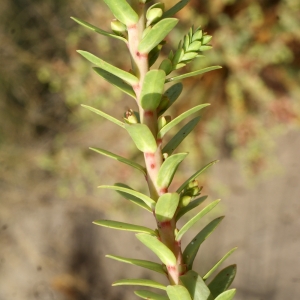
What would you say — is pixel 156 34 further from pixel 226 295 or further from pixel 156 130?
pixel 226 295

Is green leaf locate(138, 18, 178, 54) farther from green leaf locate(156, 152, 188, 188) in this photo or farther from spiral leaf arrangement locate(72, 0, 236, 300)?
green leaf locate(156, 152, 188, 188)

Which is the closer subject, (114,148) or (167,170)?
(167,170)

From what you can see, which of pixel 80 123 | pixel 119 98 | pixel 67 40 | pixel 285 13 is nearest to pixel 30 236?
pixel 80 123

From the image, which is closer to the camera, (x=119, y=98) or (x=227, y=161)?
(x=227, y=161)

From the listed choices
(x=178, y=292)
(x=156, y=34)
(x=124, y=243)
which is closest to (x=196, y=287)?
(x=178, y=292)

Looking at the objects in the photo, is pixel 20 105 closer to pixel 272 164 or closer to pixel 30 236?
pixel 30 236

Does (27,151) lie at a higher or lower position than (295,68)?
higher

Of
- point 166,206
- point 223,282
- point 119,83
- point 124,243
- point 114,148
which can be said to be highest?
point 119,83
